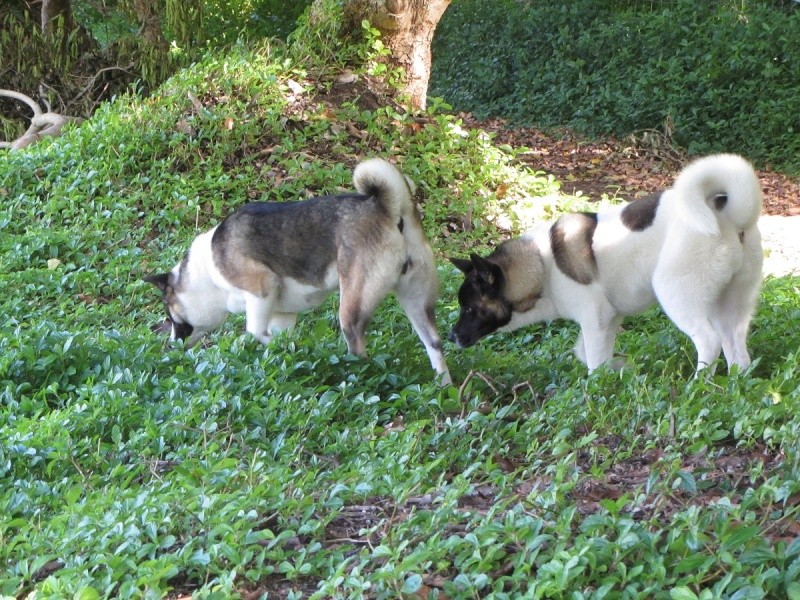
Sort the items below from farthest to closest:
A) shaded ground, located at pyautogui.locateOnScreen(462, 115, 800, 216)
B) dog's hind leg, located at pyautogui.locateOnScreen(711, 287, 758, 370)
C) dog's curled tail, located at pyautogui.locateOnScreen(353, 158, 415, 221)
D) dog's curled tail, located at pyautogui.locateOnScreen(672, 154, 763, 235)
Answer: shaded ground, located at pyautogui.locateOnScreen(462, 115, 800, 216)
dog's curled tail, located at pyautogui.locateOnScreen(353, 158, 415, 221)
dog's hind leg, located at pyautogui.locateOnScreen(711, 287, 758, 370)
dog's curled tail, located at pyautogui.locateOnScreen(672, 154, 763, 235)

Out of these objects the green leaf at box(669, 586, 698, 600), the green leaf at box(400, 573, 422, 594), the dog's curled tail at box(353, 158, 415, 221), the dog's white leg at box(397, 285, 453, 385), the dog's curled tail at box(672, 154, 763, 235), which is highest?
the dog's curled tail at box(672, 154, 763, 235)

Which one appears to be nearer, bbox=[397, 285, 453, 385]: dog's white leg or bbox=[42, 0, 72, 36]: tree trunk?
bbox=[397, 285, 453, 385]: dog's white leg

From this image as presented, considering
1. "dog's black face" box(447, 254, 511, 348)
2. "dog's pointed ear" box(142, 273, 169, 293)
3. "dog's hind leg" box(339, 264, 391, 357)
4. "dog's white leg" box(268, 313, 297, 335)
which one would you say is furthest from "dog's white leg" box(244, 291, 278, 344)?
"dog's black face" box(447, 254, 511, 348)

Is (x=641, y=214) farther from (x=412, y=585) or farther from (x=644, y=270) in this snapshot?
(x=412, y=585)

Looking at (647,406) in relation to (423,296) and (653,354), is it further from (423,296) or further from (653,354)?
(423,296)

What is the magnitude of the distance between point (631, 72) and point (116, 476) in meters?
14.3

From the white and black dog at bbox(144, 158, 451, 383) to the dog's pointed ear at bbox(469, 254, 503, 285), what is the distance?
0.98 ft

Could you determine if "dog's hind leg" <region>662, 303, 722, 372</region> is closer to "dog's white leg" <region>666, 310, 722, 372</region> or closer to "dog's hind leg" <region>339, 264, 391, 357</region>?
"dog's white leg" <region>666, 310, 722, 372</region>

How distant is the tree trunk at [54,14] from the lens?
16.8m

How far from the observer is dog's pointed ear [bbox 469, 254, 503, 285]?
676 centimetres

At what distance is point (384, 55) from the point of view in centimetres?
1197

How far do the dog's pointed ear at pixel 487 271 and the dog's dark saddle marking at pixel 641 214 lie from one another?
0.94 m

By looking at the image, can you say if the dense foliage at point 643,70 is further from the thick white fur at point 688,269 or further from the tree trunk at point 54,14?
the thick white fur at point 688,269

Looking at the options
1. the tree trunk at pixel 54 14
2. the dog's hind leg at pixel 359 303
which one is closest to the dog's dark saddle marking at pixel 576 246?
the dog's hind leg at pixel 359 303
